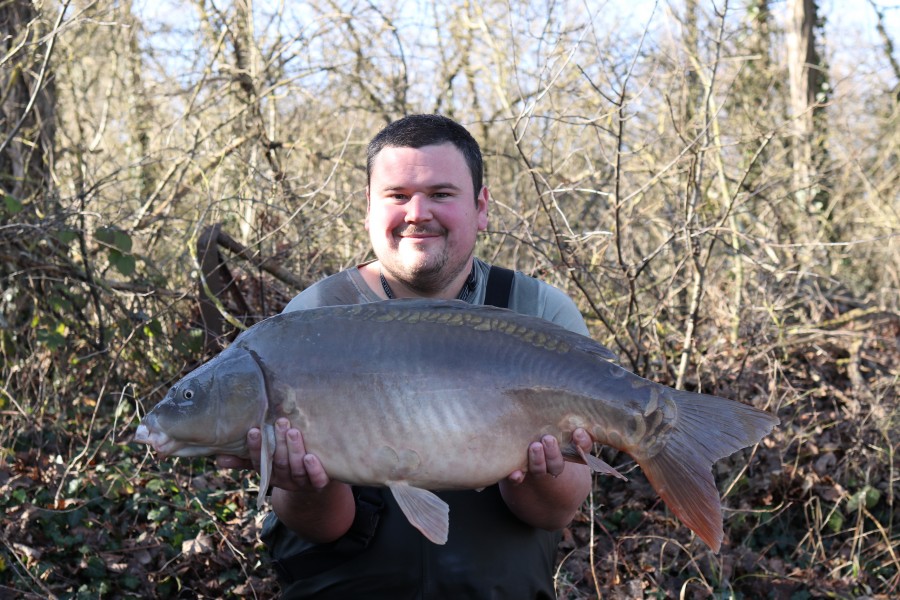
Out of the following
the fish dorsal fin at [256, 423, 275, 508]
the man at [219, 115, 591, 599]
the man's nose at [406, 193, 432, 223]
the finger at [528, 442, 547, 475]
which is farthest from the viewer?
the man's nose at [406, 193, 432, 223]

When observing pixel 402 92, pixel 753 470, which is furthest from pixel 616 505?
pixel 402 92

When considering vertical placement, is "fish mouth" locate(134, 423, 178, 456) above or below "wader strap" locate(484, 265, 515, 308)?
below

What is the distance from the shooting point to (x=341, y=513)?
2584mm

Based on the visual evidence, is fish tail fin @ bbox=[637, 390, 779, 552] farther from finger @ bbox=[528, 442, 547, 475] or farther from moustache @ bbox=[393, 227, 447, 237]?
moustache @ bbox=[393, 227, 447, 237]

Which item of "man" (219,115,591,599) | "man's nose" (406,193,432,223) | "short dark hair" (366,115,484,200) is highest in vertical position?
"short dark hair" (366,115,484,200)

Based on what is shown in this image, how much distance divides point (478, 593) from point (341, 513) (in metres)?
0.46

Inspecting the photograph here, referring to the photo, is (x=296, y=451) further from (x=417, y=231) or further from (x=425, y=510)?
(x=417, y=231)

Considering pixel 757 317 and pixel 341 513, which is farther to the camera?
pixel 757 317

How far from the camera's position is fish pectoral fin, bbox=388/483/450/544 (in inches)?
87.7

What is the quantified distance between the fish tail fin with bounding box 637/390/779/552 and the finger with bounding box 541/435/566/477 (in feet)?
0.69

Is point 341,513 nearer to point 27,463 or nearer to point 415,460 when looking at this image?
point 415,460

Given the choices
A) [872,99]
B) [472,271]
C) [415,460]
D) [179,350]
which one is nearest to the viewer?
[415,460]

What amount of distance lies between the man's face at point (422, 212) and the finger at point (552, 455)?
2.49 ft

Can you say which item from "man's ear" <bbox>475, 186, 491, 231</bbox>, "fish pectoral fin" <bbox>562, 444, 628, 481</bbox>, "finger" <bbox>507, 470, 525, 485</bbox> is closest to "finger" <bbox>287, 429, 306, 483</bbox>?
"finger" <bbox>507, 470, 525, 485</bbox>
